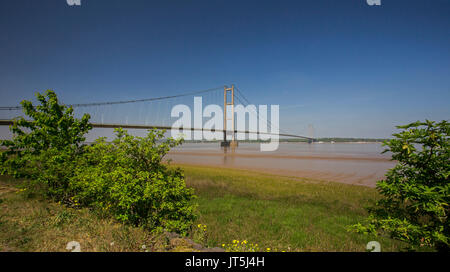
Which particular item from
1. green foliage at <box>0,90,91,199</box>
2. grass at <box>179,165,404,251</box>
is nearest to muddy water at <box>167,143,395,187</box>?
grass at <box>179,165,404,251</box>

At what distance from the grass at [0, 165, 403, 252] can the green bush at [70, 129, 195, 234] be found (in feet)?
1.21

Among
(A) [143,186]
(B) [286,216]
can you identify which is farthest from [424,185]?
(B) [286,216]

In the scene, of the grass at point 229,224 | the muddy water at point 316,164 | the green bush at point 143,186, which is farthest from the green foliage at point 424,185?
the green bush at point 143,186

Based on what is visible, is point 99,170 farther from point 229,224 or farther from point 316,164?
point 316,164

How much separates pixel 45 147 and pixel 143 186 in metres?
5.15

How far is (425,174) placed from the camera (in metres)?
2.52

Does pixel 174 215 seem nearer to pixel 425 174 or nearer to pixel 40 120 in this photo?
pixel 425 174

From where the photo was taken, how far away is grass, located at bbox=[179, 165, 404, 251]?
15.6 ft

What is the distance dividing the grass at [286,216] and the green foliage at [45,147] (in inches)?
190

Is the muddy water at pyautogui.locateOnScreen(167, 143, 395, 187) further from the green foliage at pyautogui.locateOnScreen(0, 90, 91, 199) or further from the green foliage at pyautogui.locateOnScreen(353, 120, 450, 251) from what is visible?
the green foliage at pyautogui.locateOnScreen(0, 90, 91, 199)
